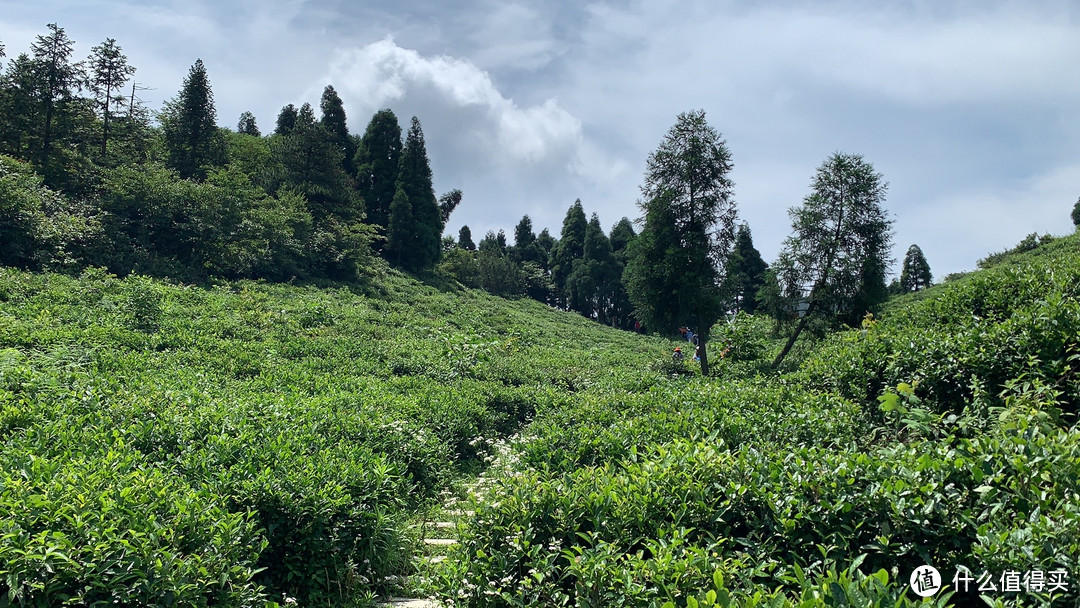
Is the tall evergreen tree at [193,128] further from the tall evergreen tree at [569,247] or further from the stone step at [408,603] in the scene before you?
the tall evergreen tree at [569,247]

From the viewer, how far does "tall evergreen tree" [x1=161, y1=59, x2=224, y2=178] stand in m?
28.5

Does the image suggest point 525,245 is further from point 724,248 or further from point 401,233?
point 724,248

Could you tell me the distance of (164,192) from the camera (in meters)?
20.5

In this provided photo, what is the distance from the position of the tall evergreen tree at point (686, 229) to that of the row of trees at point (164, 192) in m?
15.3

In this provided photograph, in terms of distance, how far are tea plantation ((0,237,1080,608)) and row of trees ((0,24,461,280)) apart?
10267 millimetres

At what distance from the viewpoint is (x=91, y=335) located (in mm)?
9805

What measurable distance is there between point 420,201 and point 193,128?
41.7ft

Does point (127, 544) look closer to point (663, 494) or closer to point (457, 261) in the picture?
point (663, 494)

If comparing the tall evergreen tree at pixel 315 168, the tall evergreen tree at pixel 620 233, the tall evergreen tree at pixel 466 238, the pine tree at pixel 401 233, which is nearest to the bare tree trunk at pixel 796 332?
the tall evergreen tree at pixel 315 168

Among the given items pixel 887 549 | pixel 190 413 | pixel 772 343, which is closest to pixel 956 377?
pixel 887 549

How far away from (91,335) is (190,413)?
5.75m

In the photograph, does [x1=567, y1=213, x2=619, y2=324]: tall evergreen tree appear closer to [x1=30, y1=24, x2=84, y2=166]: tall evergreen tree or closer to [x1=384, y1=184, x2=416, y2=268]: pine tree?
[x1=384, y1=184, x2=416, y2=268]: pine tree

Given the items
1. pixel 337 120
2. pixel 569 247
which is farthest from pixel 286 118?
pixel 569 247

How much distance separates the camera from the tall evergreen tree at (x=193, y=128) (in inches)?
1121
